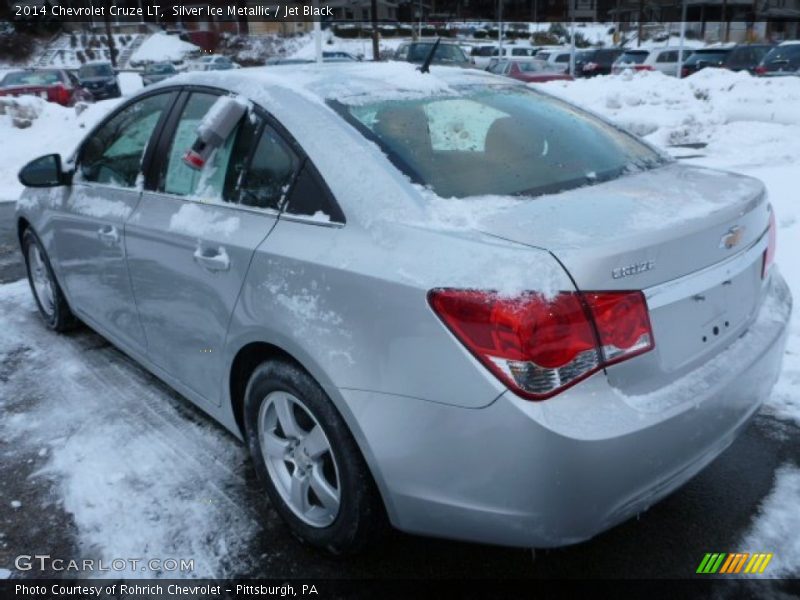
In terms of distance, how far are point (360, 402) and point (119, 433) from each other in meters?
1.73

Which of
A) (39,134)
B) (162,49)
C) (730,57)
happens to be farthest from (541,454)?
(162,49)

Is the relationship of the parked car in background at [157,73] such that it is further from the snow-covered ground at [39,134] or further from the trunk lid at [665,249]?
the trunk lid at [665,249]

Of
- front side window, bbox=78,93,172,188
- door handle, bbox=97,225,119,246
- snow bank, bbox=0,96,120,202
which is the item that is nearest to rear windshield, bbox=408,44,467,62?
snow bank, bbox=0,96,120,202

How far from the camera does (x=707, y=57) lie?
22547mm

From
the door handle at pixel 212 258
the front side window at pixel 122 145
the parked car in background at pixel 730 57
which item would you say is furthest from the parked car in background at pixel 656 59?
the door handle at pixel 212 258

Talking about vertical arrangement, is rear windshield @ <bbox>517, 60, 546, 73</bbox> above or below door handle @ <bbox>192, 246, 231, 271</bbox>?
above

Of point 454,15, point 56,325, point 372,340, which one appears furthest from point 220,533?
point 454,15

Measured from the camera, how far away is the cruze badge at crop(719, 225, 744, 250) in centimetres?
207

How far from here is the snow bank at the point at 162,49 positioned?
46.9 metres

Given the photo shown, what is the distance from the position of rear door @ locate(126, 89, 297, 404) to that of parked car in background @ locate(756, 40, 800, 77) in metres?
16.5

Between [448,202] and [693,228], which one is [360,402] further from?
[693,228]

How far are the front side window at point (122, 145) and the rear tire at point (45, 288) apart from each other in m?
0.90

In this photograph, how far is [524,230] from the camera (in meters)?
1.89

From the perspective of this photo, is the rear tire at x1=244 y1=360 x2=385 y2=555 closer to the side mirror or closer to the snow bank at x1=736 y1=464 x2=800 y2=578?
the snow bank at x1=736 y1=464 x2=800 y2=578
